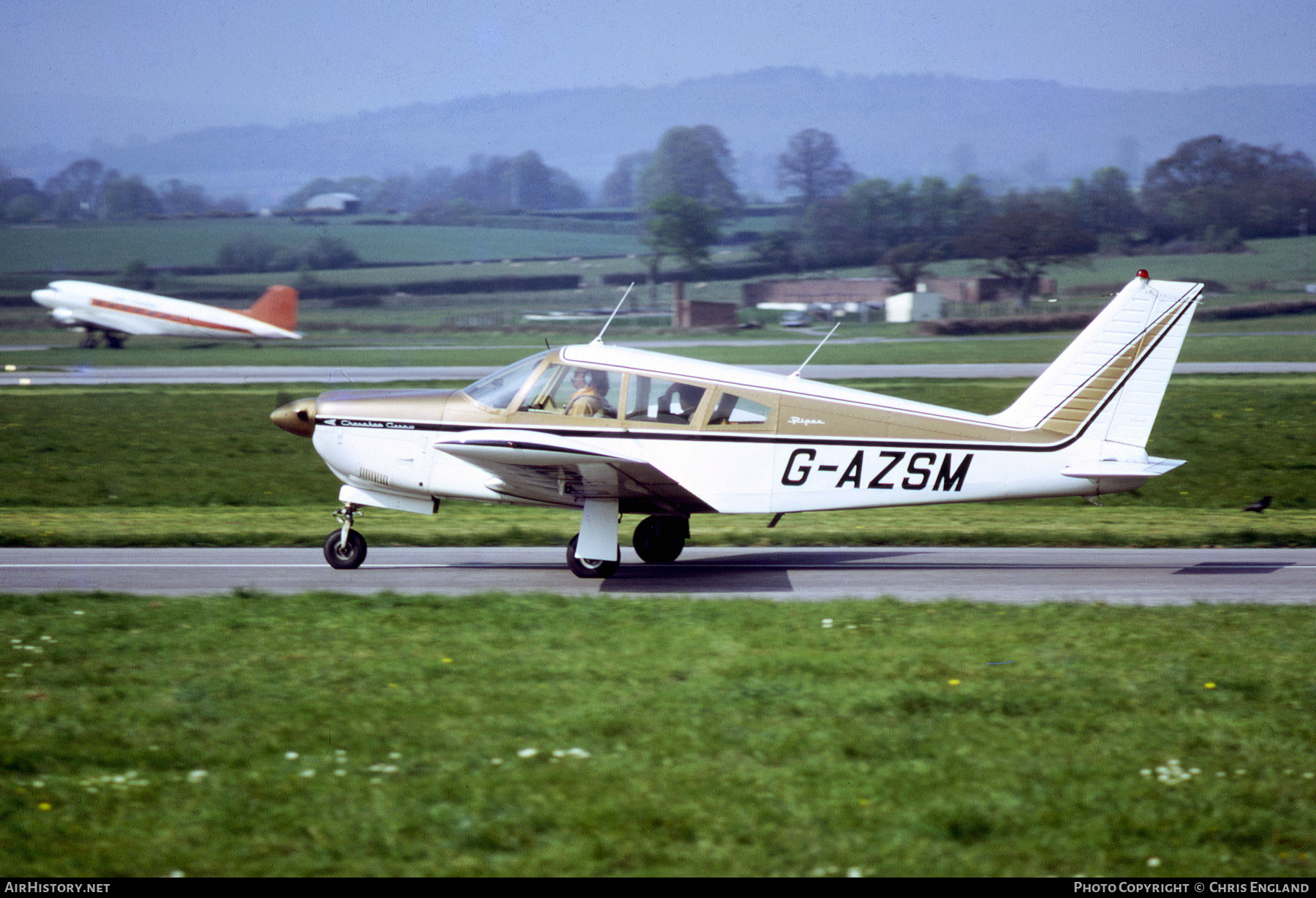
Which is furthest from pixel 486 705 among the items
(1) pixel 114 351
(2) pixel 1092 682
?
(1) pixel 114 351

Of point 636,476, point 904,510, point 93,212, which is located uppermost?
point 93,212

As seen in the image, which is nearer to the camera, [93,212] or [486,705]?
[486,705]

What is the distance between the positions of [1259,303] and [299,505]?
54922mm

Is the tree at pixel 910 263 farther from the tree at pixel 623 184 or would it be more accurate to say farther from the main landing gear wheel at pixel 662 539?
the tree at pixel 623 184

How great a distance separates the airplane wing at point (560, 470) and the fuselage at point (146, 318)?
4798cm

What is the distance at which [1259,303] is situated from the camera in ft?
191

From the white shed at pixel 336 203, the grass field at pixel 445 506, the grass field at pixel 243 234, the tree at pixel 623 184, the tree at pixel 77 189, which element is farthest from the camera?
the tree at pixel 623 184

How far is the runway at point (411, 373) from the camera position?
3553 cm

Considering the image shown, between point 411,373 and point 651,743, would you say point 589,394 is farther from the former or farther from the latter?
point 411,373

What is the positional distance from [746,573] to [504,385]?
3.05 meters

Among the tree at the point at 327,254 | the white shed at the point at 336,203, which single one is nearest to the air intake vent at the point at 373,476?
the tree at the point at 327,254

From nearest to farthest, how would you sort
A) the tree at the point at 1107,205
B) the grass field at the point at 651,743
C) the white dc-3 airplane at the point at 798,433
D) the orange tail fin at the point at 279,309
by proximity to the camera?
1. the grass field at the point at 651,743
2. the white dc-3 airplane at the point at 798,433
3. the orange tail fin at the point at 279,309
4. the tree at the point at 1107,205

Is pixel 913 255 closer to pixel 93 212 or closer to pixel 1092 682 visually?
pixel 1092 682

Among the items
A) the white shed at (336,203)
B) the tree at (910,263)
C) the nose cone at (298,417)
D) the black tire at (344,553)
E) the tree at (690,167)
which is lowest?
the black tire at (344,553)
